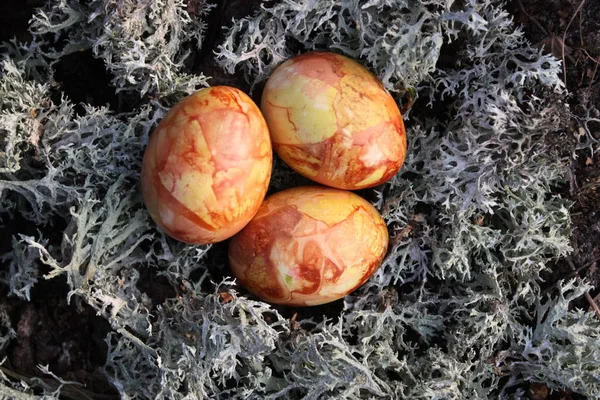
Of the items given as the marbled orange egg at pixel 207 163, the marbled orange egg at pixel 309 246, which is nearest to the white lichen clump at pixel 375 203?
the marbled orange egg at pixel 309 246

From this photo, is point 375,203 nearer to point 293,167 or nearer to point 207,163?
point 293,167

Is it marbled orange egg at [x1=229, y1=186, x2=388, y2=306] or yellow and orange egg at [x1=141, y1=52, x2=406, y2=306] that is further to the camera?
marbled orange egg at [x1=229, y1=186, x2=388, y2=306]

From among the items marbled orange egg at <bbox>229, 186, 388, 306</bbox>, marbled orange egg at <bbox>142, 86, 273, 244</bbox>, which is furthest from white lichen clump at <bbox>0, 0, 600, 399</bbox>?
marbled orange egg at <bbox>142, 86, 273, 244</bbox>

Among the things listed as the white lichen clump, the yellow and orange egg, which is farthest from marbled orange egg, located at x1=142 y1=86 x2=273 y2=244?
the white lichen clump

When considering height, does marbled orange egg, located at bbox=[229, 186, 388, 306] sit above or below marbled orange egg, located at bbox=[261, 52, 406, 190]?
below

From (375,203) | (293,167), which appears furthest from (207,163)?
(375,203)

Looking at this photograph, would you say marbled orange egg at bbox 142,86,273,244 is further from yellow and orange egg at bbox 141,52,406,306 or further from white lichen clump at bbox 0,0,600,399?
white lichen clump at bbox 0,0,600,399
